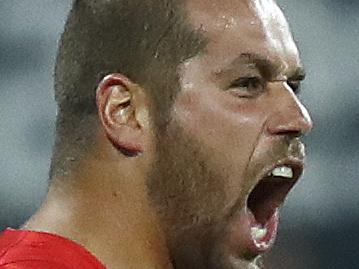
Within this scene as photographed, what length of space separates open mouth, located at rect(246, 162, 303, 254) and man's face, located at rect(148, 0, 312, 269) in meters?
0.02

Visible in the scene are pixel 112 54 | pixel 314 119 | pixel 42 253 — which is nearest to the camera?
pixel 42 253

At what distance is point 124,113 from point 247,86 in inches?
6.2

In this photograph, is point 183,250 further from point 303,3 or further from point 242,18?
point 303,3

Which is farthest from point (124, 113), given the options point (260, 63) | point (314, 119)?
point (314, 119)

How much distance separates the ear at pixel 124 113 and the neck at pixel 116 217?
4 centimetres

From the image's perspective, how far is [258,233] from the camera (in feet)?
4.64

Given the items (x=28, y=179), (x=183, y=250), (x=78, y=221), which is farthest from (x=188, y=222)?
(x=28, y=179)

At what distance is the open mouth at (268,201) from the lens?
1.39 metres

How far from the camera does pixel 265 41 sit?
137cm

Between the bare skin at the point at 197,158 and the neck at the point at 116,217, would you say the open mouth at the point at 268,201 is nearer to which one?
the bare skin at the point at 197,158

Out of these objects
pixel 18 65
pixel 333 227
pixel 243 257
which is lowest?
pixel 333 227

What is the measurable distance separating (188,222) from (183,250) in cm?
4

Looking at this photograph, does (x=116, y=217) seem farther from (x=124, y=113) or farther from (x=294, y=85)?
(x=294, y=85)

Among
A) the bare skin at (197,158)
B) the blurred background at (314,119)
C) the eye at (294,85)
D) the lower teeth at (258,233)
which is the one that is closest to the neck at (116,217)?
the bare skin at (197,158)
